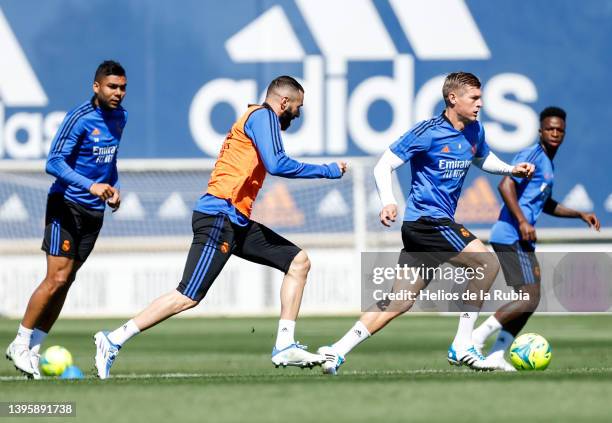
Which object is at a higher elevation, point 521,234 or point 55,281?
point 521,234

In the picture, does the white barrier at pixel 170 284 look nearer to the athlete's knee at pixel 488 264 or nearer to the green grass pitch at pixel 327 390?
the green grass pitch at pixel 327 390

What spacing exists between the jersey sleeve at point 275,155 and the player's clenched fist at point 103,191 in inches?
39.9

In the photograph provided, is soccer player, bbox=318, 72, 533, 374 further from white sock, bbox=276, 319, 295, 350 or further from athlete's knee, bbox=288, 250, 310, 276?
athlete's knee, bbox=288, 250, 310, 276

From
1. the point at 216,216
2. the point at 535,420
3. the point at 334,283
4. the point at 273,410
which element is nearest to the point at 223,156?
the point at 216,216

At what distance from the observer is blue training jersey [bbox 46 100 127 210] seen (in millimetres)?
9391

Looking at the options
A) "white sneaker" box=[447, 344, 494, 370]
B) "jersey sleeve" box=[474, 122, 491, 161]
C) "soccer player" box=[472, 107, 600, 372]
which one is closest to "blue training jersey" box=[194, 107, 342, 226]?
"jersey sleeve" box=[474, 122, 491, 161]

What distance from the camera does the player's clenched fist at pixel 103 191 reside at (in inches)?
352

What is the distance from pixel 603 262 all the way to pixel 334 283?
382 cm

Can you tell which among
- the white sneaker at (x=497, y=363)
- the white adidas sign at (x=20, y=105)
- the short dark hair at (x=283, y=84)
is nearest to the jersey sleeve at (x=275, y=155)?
the short dark hair at (x=283, y=84)

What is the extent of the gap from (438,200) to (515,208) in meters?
1.34

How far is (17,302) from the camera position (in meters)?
18.9

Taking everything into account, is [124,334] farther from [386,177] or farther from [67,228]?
[386,177]

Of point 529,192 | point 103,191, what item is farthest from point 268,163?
point 529,192

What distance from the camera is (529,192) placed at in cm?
1103
